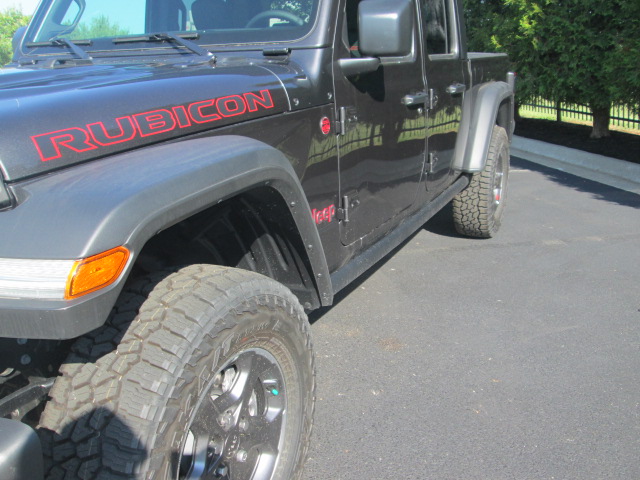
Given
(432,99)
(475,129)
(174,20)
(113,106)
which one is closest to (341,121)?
(174,20)

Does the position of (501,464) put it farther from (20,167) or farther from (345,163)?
(20,167)

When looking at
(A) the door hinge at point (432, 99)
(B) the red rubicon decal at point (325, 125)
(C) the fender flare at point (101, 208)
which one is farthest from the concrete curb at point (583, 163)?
(C) the fender flare at point (101, 208)

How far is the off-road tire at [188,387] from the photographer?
147 centimetres

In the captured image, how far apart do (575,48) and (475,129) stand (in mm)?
5175

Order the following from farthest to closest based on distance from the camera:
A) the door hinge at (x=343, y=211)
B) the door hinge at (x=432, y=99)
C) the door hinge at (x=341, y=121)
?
the door hinge at (x=432, y=99), the door hinge at (x=343, y=211), the door hinge at (x=341, y=121)

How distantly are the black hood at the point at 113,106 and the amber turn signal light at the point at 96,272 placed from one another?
1.00ft

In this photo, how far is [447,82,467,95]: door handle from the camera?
388 cm

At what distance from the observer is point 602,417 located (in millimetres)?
2734

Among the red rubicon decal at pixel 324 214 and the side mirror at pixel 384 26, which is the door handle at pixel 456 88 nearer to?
the side mirror at pixel 384 26

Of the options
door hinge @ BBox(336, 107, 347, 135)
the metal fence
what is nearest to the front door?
door hinge @ BBox(336, 107, 347, 135)

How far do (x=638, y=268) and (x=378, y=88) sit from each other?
268 cm

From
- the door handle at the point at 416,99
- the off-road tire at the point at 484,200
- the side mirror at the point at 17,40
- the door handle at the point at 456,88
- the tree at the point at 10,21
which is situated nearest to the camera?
the side mirror at the point at 17,40

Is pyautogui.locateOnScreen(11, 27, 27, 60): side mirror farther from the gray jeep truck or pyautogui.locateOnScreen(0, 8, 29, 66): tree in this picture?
pyautogui.locateOnScreen(0, 8, 29, 66): tree

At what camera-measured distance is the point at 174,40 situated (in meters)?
2.54
